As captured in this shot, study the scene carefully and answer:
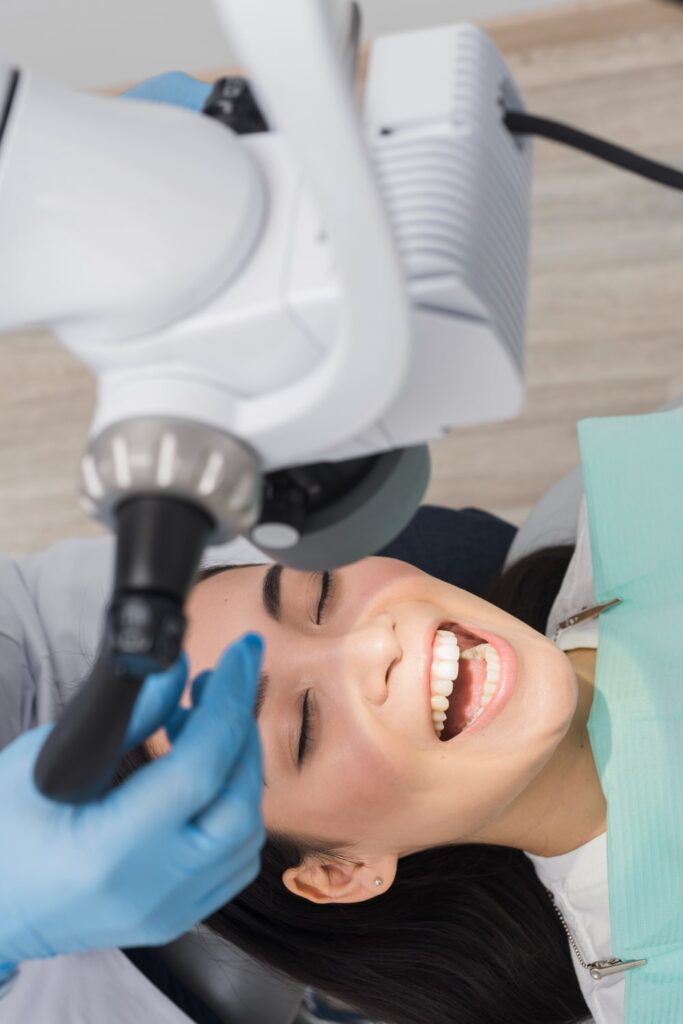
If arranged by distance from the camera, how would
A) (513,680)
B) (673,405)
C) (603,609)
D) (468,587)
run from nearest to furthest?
(513,680)
(603,609)
(673,405)
(468,587)

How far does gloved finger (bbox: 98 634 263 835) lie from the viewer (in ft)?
2.33

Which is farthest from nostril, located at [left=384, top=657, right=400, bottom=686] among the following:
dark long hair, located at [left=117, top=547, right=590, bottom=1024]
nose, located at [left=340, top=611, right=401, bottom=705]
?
dark long hair, located at [left=117, top=547, right=590, bottom=1024]

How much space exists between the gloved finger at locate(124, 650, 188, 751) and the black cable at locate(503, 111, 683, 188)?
390 millimetres

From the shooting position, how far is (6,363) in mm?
2047

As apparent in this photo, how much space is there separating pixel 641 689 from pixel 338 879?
0.39m

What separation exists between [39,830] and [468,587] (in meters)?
0.93

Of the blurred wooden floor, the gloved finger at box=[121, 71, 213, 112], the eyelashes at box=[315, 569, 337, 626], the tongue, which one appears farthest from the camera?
the blurred wooden floor

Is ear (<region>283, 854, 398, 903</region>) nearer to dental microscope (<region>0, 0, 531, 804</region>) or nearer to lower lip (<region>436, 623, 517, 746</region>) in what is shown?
lower lip (<region>436, 623, 517, 746</region>)

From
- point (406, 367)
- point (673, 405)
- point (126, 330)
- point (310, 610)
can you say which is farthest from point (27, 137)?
point (673, 405)

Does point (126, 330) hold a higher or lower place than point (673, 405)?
higher

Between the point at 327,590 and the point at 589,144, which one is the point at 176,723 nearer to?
the point at 327,590

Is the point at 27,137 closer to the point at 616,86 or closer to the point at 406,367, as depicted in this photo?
the point at 406,367

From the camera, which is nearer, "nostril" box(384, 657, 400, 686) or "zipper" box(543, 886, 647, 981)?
"nostril" box(384, 657, 400, 686)

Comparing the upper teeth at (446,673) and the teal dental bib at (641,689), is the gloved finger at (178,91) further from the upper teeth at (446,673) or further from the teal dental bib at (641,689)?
the teal dental bib at (641,689)
